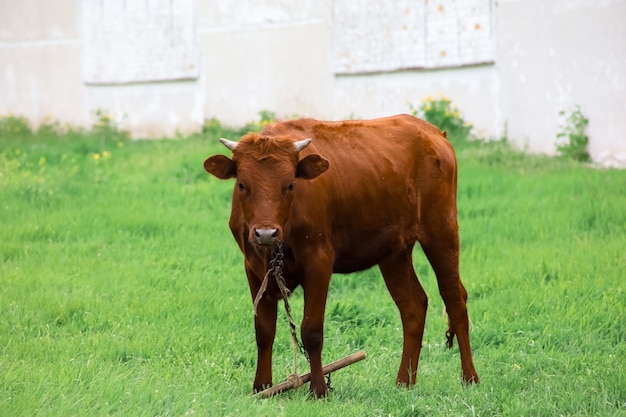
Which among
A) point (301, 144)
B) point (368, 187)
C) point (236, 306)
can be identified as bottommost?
point (236, 306)

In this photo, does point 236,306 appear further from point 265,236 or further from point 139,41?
point 139,41

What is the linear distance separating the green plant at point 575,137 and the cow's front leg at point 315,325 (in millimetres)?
9299

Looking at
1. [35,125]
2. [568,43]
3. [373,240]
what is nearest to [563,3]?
[568,43]

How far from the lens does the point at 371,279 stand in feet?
32.5

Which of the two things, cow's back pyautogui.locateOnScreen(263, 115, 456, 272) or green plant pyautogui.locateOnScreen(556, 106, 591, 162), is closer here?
cow's back pyautogui.locateOnScreen(263, 115, 456, 272)

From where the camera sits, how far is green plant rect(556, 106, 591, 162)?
14797 mm

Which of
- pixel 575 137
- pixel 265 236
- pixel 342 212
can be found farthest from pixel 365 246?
pixel 575 137

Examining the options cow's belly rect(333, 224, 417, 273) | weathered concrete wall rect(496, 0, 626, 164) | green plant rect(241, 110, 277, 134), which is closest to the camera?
cow's belly rect(333, 224, 417, 273)

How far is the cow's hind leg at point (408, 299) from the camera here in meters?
7.12

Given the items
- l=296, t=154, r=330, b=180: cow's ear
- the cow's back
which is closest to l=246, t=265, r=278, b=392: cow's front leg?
the cow's back

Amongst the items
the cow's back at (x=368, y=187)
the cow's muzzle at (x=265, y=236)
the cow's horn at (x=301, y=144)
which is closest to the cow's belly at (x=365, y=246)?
the cow's back at (x=368, y=187)

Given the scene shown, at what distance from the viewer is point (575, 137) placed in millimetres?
14766

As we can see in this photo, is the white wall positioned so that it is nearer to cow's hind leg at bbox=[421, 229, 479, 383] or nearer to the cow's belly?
cow's hind leg at bbox=[421, 229, 479, 383]

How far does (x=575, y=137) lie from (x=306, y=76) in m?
5.37
